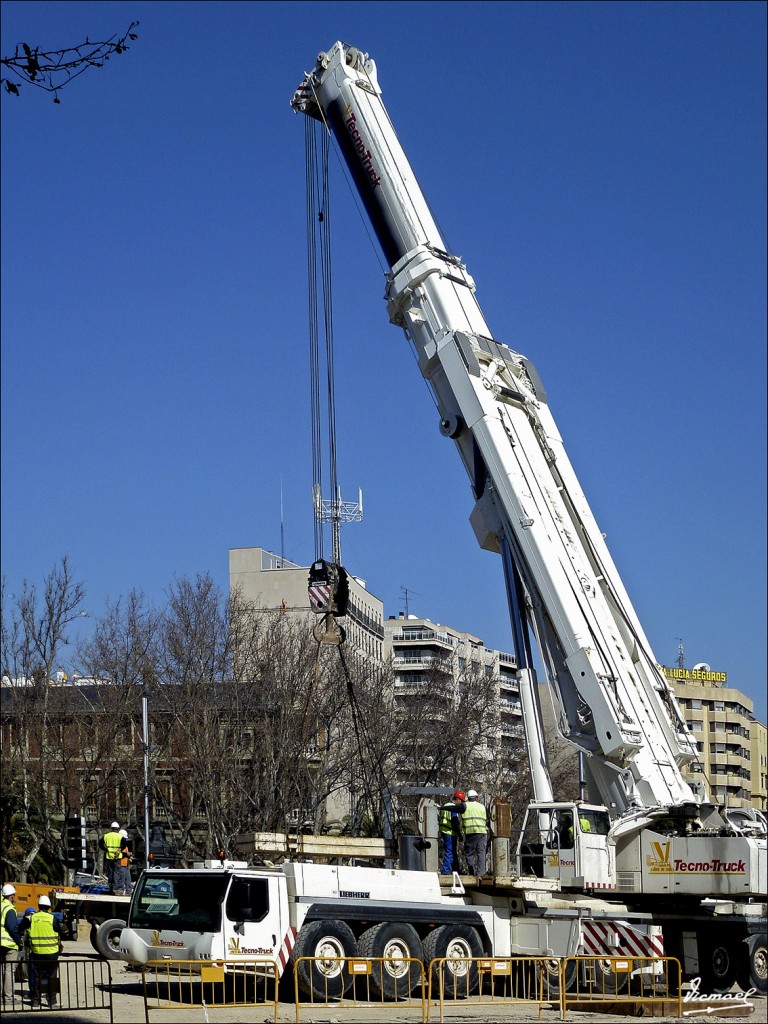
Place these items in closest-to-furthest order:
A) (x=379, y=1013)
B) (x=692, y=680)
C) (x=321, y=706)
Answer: (x=379, y=1013)
(x=321, y=706)
(x=692, y=680)

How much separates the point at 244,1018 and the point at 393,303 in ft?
38.4

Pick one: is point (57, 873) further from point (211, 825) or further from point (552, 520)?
point (552, 520)

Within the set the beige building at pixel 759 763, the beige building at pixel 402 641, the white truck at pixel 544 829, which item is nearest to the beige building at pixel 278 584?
the beige building at pixel 402 641

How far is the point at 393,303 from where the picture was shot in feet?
77.6

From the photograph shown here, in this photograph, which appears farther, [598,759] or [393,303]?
[393,303]

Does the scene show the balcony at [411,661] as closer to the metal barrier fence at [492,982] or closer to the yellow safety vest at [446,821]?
the yellow safety vest at [446,821]

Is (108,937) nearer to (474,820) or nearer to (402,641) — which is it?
(474,820)

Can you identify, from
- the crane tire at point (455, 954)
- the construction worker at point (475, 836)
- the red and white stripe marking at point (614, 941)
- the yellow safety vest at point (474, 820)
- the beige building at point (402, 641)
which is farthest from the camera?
the beige building at point (402, 641)

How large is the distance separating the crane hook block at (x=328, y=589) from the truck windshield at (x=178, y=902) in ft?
18.7

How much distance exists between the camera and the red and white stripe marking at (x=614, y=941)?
20.2m

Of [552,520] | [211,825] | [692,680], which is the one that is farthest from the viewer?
[692,680]

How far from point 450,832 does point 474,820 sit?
1.47ft

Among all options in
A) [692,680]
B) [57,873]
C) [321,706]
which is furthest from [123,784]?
[692,680]

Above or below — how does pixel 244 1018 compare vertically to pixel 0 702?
below
